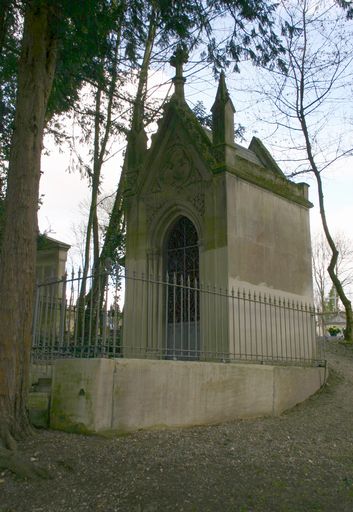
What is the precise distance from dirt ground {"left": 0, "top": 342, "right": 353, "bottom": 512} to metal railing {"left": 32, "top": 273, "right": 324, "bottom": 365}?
1.32m

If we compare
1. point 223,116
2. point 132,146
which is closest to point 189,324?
point 223,116

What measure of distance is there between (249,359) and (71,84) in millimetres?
6342

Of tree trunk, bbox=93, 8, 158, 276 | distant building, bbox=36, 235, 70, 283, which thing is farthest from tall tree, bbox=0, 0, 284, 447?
distant building, bbox=36, 235, 70, 283

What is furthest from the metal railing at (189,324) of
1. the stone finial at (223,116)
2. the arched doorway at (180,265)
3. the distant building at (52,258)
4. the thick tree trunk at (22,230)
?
the distant building at (52,258)

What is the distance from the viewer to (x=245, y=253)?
1009 cm

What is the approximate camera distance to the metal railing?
25.0 ft

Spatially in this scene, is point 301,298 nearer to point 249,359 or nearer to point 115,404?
point 249,359

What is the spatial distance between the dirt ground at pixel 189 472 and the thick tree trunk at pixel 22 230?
59 centimetres

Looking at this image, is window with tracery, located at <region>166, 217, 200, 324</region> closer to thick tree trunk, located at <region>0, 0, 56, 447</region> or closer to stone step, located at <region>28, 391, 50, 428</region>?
stone step, located at <region>28, 391, 50, 428</region>

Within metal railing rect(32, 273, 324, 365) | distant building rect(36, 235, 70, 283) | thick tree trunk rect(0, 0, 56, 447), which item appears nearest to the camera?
thick tree trunk rect(0, 0, 56, 447)

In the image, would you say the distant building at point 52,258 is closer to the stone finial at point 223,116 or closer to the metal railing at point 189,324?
the metal railing at point 189,324

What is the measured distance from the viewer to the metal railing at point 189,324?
762 centimetres

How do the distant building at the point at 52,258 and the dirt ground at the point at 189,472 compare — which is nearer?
the dirt ground at the point at 189,472

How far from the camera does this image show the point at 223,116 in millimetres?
10320
